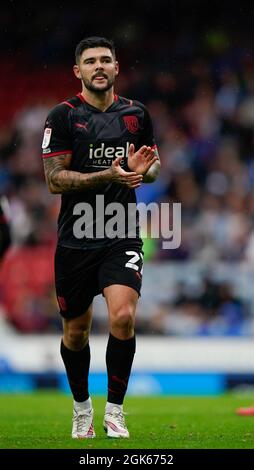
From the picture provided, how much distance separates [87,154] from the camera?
724cm

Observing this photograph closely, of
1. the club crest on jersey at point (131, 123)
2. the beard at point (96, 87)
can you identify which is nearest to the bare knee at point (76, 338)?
the club crest on jersey at point (131, 123)

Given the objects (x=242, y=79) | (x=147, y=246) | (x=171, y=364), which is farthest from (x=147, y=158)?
(x=242, y=79)

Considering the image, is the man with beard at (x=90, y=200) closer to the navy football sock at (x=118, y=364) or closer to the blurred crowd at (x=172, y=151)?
the navy football sock at (x=118, y=364)

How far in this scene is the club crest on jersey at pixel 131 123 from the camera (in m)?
7.37

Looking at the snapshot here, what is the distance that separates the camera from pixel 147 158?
7.18m

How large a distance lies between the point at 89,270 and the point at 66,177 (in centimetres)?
65

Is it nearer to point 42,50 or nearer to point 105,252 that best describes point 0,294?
point 42,50

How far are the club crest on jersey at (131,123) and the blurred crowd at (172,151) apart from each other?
732 centimetres

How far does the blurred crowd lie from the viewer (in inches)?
596

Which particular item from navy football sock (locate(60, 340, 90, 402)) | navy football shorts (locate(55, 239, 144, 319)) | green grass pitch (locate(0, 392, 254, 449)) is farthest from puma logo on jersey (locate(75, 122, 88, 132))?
green grass pitch (locate(0, 392, 254, 449))

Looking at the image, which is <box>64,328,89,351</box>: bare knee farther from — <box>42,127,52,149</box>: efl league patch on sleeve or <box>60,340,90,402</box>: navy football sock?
<box>42,127,52,149</box>: efl league patch on sleeve
